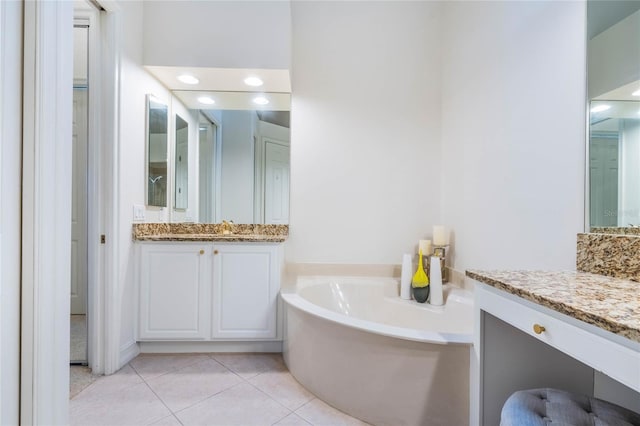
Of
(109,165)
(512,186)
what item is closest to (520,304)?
(512,186)

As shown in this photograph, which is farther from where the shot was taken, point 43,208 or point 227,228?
point 227,228

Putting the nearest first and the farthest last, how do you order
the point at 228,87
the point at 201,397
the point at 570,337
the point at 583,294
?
the point at 570,337 → the point at 583,294 → the point at 201,397 → the point at 228,87

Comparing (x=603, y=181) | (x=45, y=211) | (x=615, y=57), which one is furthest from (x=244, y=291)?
(x=615, y=57)

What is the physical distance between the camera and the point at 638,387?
1.85 ft

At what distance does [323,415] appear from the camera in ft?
4.92

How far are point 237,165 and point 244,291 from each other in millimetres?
1063

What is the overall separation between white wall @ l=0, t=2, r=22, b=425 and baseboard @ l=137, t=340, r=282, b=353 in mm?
1293

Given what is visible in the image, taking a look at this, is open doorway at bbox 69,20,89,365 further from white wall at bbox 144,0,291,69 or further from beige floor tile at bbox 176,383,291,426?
beige floor tile at bbox 176,383,291,426

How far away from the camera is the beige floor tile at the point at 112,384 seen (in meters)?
1.67

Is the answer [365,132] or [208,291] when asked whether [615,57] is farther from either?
[208,291]

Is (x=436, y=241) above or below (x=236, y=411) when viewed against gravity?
above

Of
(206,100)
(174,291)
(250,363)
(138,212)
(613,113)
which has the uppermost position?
(206,100)

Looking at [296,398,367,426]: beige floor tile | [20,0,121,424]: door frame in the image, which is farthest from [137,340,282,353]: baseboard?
[20,0,121,424]: door frame

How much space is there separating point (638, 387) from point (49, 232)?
1510 mm
